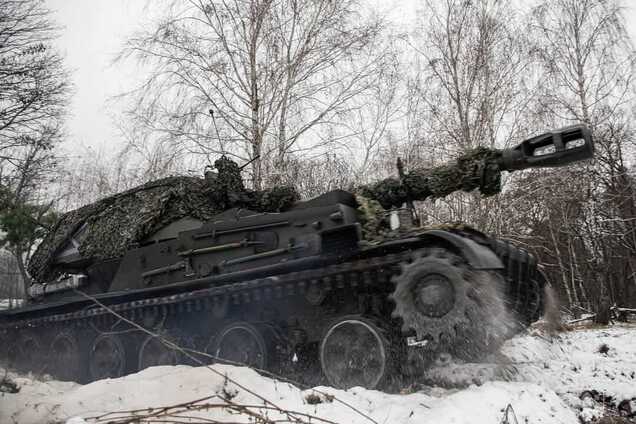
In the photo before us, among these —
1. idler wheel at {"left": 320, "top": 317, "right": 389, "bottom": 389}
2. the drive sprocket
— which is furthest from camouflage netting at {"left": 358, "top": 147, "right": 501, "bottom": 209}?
idler wheel at {"left": 320, "top": 317, "right": 389, "bottom": 389}

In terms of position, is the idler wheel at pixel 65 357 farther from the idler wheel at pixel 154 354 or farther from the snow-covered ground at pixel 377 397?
the snow-covered ground at pixel 377 397

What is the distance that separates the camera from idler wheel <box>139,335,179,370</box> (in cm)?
773

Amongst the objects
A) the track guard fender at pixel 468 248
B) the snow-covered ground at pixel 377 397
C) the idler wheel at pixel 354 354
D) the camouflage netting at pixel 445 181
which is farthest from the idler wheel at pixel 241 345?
the track guard fender at pixel 468 248

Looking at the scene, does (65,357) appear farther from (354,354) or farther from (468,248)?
(468,248)

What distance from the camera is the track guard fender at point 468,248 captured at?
5.19 metres

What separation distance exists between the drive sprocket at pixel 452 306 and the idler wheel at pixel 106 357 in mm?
4816

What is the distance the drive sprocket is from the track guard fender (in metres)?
0.13

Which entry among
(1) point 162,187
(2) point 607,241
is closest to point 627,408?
(1) point 162,187

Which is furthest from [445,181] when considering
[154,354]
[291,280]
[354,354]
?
[154,354]

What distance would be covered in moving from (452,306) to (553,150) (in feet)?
7.11

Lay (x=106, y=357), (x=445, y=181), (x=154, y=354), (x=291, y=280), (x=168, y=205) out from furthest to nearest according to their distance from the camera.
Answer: (x=168, y=205), (x=106, y=357), (x=154, y=354), (x=445, y=181), (x=291, y=280)

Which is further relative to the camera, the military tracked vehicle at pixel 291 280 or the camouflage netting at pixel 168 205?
the camouflage netting at pixel 168 205

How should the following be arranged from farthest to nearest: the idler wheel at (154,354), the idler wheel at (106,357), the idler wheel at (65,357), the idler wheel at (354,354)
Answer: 1. the idler wheel at (65,357)
2. the idler wheel at (106,357)
3. the idler wheel at (154,354)
4. the idler wheel at (354,354)

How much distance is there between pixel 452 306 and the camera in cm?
527
